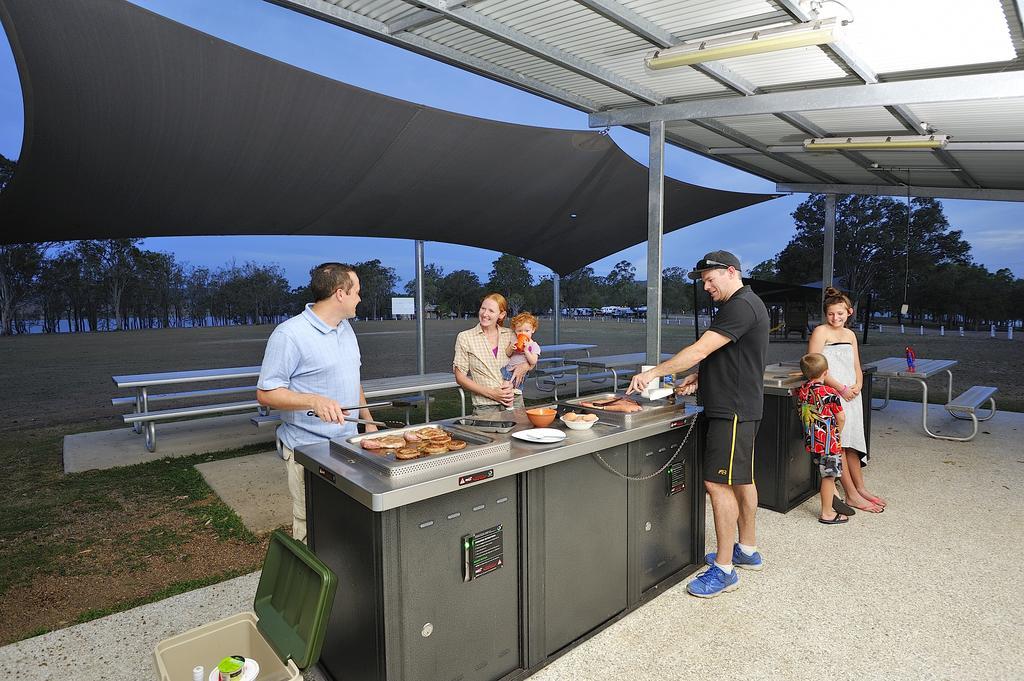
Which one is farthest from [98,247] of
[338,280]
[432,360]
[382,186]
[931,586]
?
[931,586]

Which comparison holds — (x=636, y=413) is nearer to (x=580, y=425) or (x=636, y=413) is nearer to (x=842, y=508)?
(x=580, y=425)

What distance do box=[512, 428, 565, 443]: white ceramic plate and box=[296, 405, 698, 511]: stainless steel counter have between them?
0.07ft

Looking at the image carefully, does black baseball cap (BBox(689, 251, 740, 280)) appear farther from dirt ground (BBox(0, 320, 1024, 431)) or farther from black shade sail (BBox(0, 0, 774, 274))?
dirt ground (BBox(0, 320, 1024, 431))

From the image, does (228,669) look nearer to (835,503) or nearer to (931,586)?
(931,586)

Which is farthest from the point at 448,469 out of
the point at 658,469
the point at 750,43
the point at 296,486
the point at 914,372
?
the point at 914,372

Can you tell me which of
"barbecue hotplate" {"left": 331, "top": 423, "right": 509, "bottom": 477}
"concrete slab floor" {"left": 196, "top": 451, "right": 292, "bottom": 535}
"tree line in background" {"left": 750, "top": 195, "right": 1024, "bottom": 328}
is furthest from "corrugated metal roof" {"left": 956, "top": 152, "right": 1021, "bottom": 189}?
"tree line in background" {"left": 750, "top": 195, "right": 1024, "bottom": 328}

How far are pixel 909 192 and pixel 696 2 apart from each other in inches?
254

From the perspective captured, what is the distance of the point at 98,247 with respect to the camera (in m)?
19.4

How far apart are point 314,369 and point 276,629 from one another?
2.99 feet

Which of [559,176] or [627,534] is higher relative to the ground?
[559,176]

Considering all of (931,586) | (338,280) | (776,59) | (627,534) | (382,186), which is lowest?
(931,586)

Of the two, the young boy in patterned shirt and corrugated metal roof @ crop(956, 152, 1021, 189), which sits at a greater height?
corrugated metal roof @ crop(956, 152, 1021, 189)

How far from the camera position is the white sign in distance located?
24.6ft

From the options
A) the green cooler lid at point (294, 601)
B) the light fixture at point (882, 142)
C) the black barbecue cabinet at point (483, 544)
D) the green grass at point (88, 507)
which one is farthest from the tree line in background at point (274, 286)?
the green cooler lid at point (294, 601)
